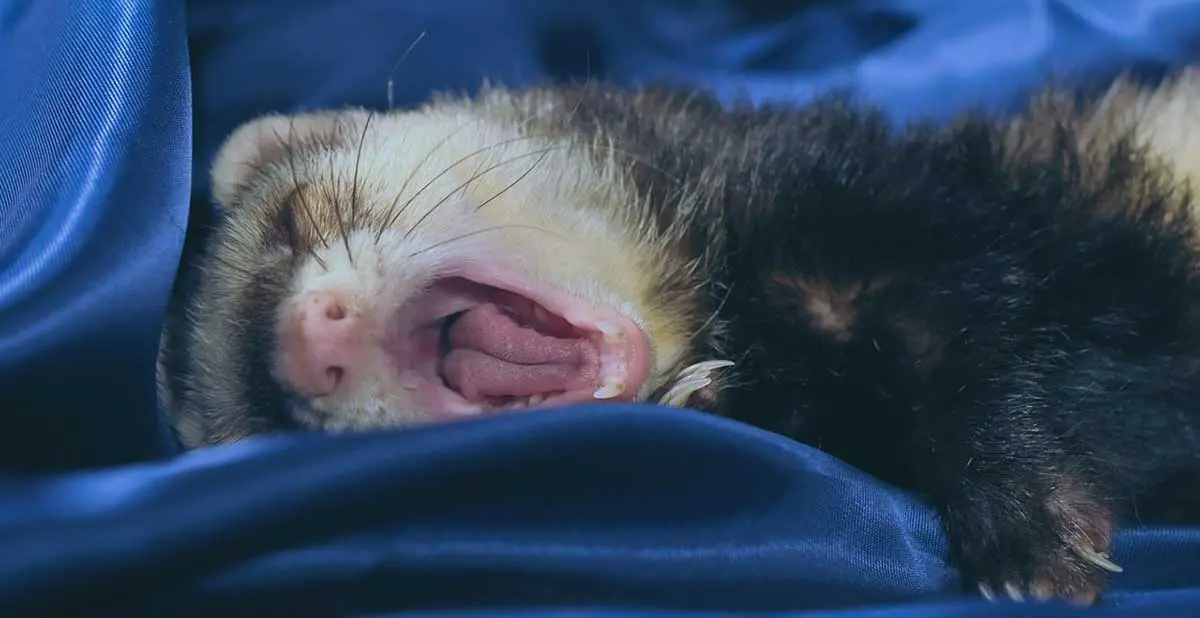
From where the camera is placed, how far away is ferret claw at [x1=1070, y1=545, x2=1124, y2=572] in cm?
109

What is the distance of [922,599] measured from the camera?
101cm

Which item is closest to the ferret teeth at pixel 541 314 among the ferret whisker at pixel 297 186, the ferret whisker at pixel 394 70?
the ferret whisker at pixel 297 186

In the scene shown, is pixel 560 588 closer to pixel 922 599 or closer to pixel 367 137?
pixel 922 599

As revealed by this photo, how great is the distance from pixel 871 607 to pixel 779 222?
21.3 inches

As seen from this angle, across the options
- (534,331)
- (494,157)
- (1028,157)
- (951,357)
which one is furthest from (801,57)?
(534,331)

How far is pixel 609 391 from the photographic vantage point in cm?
105

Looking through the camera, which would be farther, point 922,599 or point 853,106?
point 853,106

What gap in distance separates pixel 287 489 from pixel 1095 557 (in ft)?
2.68

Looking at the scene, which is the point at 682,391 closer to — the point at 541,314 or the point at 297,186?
the point at 541,314

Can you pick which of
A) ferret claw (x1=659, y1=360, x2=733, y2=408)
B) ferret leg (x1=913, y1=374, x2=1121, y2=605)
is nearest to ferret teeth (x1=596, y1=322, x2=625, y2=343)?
ferret claw (x1=659, y1=360, x2=733, y2=408)

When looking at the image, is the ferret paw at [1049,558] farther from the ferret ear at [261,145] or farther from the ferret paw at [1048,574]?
the ferret ear at [261,145]

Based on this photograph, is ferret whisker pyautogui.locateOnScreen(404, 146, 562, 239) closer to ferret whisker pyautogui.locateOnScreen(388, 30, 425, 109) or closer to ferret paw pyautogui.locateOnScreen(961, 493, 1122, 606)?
ferret whisker pyautogui.locateOnScreen(388, 30, 425, 109)

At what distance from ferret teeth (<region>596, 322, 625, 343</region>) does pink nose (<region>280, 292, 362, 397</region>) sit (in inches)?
9.6

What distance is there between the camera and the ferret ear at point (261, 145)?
1463 millimetres
